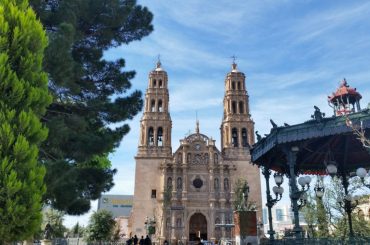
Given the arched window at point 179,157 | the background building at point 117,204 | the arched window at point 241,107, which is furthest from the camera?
the background building at point 117,204

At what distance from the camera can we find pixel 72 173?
8.54 metres

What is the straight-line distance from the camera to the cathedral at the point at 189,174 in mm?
37562

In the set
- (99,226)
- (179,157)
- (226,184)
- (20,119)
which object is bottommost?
(99,226)

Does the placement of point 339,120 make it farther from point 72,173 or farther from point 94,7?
point 94,7

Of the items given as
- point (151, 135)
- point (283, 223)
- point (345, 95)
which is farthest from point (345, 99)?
point (283, 223)

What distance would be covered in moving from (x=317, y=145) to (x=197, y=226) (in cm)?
2888

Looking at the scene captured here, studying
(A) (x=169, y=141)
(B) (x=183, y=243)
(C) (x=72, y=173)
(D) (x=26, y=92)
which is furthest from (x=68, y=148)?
(A) (x=169, y=141)

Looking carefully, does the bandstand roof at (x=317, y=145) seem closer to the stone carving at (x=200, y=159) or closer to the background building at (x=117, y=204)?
the stone carving at (x=200, y=159)

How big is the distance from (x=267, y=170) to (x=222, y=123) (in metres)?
30.7

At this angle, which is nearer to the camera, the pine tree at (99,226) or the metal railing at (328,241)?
the metal railing at (328,241)

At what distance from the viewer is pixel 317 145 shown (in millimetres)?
12109

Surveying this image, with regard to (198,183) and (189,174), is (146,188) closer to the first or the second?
(189,174)

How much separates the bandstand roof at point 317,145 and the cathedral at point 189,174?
81.4ft

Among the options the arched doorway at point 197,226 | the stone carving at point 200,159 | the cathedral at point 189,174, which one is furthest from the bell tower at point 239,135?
the arched doorway at point 197,226
